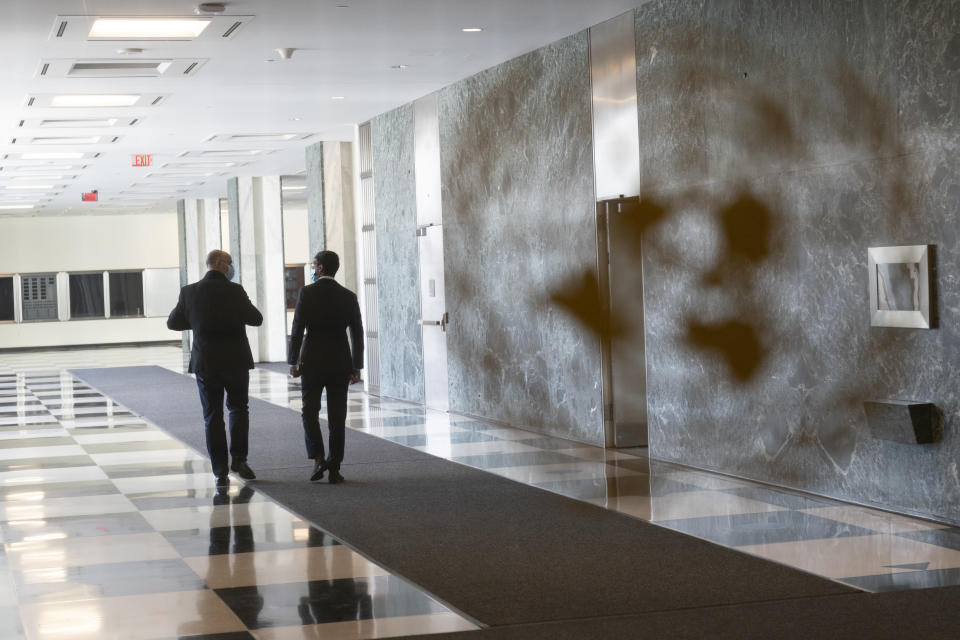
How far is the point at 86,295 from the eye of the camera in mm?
33469

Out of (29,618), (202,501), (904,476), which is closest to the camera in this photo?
(29,618)

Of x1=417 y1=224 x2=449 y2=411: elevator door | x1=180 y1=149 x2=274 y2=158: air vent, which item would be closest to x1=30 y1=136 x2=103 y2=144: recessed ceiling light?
x1=180 y1=149 x2=274 y2=158: air vent

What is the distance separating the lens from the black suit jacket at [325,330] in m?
8.49

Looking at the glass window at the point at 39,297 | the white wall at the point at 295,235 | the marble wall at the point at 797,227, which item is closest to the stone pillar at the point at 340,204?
the marble wall at the point at 797,227

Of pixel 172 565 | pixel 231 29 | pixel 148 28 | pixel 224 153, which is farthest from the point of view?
pixel 224 153

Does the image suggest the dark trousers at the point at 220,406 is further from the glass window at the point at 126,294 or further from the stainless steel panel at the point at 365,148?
the glass window at the point at 126,294

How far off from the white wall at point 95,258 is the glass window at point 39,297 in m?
0.22

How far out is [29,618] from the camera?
5199 mm

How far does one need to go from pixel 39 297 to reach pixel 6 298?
0.82 metres

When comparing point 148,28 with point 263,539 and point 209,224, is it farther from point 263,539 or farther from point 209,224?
point 209,224

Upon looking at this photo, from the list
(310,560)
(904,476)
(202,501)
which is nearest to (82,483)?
(202,501)

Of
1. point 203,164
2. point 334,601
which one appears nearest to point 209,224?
point 203,164

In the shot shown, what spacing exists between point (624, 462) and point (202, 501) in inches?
126

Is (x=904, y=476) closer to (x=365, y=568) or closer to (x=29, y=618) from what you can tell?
(x=365, y=568)
